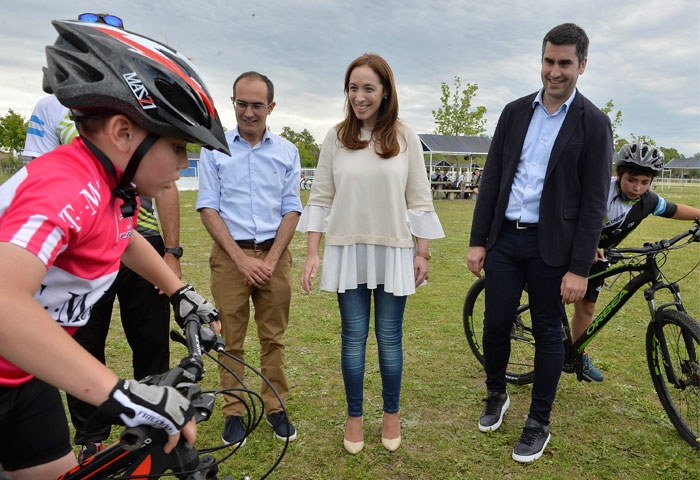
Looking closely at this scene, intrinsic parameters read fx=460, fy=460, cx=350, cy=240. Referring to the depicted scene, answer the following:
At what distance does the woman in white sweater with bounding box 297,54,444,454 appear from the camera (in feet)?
10.1

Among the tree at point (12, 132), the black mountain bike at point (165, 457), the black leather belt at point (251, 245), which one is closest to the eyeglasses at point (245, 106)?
the black leather belt at point (251, 245)

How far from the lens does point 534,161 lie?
3236 millimetres

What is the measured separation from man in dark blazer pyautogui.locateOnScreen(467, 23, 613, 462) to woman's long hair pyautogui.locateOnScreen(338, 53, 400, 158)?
920 mm

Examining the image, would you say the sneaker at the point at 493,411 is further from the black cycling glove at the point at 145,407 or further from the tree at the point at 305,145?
the tree at the point at 305,145

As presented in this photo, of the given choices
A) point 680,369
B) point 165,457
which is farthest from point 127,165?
point 680,369

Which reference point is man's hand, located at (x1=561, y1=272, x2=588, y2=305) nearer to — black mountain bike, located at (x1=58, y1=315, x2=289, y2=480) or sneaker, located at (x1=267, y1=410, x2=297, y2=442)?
sneaker, located at (x1=267, y1=410, x2=297, y2=442)

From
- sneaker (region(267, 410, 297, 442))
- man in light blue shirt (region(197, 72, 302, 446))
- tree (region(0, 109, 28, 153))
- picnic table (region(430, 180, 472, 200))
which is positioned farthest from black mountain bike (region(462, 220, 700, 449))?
tree (region(0, 109, 28, 153))

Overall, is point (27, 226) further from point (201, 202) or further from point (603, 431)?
point (603, 431)

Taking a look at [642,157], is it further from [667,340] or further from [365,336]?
[365,336]

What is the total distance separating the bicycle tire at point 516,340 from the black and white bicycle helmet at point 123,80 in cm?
353

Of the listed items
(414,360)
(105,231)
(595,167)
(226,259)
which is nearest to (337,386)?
(414,360)

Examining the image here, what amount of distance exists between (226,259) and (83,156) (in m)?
2.11

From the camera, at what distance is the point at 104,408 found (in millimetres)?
1162

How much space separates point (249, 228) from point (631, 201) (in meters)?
3.26
